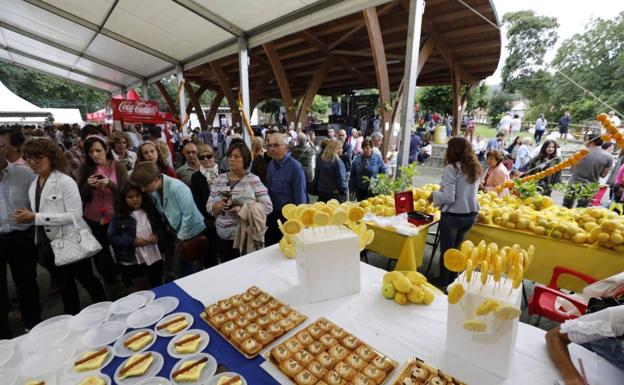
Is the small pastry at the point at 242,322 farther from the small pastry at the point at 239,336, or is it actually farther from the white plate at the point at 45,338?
the white plate at the point at 45,338

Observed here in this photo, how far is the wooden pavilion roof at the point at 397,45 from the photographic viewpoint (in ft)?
22.0

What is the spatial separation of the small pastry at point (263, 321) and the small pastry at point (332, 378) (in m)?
0.35

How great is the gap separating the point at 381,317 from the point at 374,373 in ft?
1.11

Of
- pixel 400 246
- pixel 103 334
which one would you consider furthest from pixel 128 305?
pixel 400 246

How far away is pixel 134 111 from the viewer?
632cm

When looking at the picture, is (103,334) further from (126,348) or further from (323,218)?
(323,218)

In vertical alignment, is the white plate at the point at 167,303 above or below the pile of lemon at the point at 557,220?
above

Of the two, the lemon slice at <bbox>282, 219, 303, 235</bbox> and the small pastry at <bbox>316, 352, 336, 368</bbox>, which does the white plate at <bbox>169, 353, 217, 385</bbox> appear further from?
the lemon slice at <bbox>282, 219, 303, 235</bbox>

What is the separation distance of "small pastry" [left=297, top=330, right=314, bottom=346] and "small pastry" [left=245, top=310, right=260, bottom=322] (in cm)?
23

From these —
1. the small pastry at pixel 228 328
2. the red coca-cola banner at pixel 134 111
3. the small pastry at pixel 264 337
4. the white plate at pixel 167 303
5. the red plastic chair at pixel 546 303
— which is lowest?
the red plastic chair at pixel 546 303

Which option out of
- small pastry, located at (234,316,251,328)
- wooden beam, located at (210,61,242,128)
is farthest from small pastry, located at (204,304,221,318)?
wooden beam, located at (210,61,242,128)

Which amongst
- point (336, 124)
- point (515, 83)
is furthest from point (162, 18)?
point (515, 83)

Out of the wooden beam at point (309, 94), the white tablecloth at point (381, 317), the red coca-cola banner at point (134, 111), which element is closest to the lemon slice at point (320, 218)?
the white tablecloth at point (381, 317)

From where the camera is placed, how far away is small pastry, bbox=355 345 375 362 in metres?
1.00
